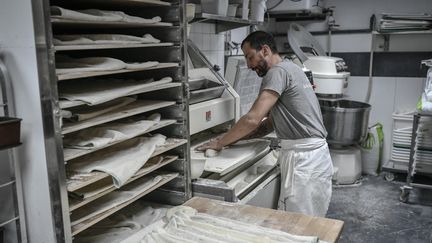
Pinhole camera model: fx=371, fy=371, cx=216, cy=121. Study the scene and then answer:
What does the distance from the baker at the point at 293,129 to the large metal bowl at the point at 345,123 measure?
5.25ft

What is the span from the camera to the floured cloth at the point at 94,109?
135 cm

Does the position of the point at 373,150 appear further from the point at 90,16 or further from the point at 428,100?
the point at 90,16

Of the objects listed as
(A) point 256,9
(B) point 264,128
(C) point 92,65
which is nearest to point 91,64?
(C) point 92,65

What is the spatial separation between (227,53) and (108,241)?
7.64 ft

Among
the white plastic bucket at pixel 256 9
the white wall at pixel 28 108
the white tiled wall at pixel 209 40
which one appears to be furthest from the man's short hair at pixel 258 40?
the white wall at pixel 28 108

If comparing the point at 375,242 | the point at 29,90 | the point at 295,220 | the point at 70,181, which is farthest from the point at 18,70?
the point at 375,242

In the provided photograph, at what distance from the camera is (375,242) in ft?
9.76

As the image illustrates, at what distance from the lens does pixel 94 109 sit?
1481 millimetres

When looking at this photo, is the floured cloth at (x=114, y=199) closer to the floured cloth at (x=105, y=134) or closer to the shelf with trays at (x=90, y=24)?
the floured cloth at (x=105, y=134)

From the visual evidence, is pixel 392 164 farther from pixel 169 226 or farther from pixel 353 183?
pixel 169 226

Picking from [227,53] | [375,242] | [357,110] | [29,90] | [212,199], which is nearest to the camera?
[29,90]

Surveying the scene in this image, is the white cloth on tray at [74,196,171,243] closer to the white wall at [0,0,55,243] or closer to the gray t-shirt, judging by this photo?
the white wall at [0,0,55,243]

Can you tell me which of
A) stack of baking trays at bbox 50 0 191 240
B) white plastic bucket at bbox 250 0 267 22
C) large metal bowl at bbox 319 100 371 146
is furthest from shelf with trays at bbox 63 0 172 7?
large metal bowl at bbox 319 100 371 146

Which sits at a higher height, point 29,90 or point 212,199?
point 29,90
